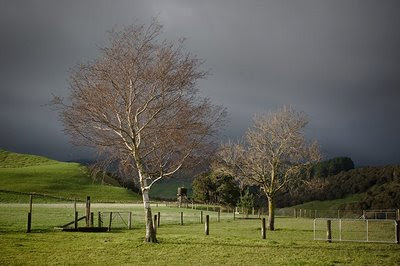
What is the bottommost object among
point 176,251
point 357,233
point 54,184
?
point 357,233

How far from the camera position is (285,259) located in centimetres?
2114

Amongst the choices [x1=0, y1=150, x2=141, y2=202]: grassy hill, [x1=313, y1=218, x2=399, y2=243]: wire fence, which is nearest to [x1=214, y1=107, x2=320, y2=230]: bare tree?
[x1=313, y1=218, x2=399, y2=243]: wire fence

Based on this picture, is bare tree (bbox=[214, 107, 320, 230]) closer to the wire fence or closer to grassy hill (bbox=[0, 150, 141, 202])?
the wire fence

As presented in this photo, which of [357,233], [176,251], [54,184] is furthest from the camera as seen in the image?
[54,184]

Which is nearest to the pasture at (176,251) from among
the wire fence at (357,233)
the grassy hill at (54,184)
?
the wire fence at (357,233)

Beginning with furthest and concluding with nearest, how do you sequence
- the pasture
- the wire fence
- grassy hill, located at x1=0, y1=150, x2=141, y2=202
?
grassy hill, located at x1=0, y1=150, x2=141, y2=202
the wire fence
the pasture

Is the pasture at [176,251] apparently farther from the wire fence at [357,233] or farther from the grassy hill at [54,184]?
the grassy hill at [54,184]

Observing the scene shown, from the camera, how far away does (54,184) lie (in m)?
123

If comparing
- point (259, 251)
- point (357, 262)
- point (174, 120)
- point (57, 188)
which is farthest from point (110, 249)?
point (57, 188)

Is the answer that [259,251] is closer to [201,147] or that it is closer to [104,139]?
[201,147]

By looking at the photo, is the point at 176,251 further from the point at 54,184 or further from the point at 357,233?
the point at 54,184

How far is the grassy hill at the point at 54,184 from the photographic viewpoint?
369ft

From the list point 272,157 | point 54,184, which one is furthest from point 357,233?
point 54,184

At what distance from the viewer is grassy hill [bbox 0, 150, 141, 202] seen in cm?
11241
